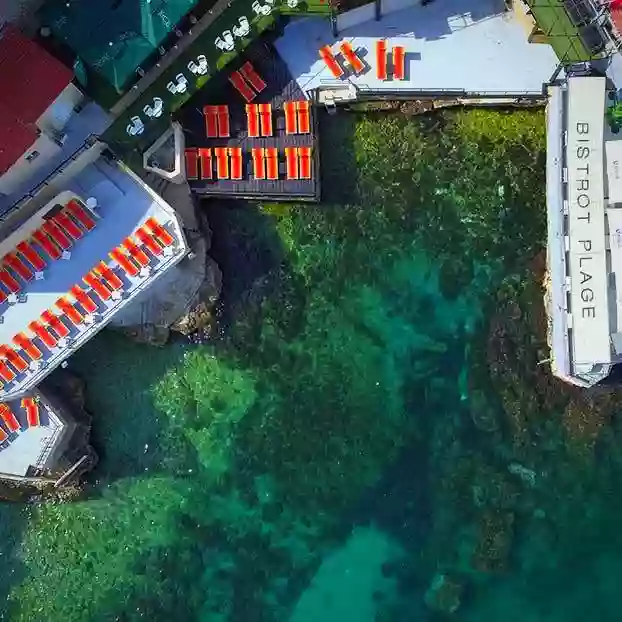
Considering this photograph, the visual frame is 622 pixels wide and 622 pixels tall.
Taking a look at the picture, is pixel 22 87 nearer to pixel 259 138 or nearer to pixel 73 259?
pixel 73 259

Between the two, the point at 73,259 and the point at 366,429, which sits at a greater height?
the point at 73,259

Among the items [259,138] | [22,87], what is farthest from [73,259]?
[259,138]

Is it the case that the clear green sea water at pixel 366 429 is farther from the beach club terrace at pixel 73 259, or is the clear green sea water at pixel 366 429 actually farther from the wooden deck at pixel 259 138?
the beach club terrace at pixel 73 259

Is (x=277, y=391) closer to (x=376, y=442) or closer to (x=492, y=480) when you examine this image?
(x=376, y=442)

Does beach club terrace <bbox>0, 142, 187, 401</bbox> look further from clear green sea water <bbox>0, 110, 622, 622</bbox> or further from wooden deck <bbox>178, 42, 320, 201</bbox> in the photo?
wooden deck <bbox>178, 42, 320, 201</bbox>

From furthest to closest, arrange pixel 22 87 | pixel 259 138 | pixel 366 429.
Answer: pixel 366 429 < pixel 259 138 < pixel 22 87

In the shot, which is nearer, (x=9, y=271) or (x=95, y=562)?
(x=9, y=271)

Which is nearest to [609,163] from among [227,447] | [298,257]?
[298,257]
